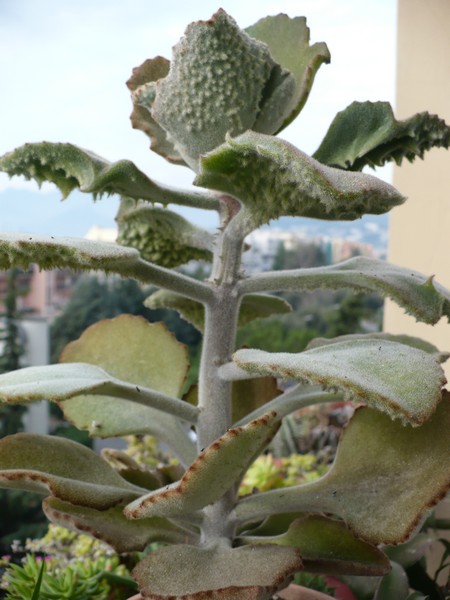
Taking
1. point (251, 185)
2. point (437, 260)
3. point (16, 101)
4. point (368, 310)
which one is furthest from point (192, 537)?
point (368, 310)

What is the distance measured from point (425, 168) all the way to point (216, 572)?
2.22 feet

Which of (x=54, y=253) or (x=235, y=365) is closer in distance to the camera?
(x=54, y=253)

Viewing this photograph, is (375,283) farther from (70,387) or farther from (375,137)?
(70,387)

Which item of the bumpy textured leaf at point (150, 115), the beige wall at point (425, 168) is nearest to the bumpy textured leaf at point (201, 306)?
the bumpy textured leaf at point (150, 115)

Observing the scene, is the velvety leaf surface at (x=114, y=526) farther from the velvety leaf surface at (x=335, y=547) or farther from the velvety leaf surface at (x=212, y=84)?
the velvety leaf surface at (x=212, y=84)

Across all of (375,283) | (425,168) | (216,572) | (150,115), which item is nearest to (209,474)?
(216,572)

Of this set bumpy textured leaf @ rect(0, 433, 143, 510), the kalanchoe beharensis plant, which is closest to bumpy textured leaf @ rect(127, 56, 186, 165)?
the kalanchoe beharensis plant

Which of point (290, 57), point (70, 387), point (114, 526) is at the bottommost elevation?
point (114, 526)

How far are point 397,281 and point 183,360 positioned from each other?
0.22m

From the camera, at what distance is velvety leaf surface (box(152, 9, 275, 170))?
18.7 inches

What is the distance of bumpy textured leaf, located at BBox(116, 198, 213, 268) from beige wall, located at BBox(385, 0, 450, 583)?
0.40m

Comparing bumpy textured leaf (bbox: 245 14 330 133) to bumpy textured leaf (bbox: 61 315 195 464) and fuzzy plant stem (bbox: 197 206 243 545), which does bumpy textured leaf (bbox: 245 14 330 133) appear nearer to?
fuzzy plant stem (bbox: 197 206 243 545)

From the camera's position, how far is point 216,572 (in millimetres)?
492

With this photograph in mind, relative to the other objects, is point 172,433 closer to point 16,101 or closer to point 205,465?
point 205,465
